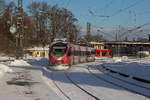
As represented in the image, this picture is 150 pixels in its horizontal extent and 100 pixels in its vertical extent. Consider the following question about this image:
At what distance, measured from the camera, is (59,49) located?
2512cm

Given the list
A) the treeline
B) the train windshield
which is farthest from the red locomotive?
the train windshield

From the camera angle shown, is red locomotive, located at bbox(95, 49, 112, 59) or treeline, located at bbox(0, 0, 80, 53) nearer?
treeline, located at bbox(0, 0, 80, 53)

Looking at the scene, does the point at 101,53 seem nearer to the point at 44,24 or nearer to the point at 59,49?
the point at 44,24

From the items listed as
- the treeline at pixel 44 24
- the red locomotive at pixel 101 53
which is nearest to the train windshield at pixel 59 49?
the treeline at pixel 44 24

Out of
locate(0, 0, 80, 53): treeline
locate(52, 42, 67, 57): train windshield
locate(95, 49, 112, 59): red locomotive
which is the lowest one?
locate(95, 49, 112, 59): red locomotive

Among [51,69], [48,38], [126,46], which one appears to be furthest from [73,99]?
[126,46]

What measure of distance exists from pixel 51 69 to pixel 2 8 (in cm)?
4494

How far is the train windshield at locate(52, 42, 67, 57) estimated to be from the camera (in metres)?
24.9

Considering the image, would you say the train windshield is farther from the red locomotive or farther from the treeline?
the red locomotive

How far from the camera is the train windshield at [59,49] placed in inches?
981

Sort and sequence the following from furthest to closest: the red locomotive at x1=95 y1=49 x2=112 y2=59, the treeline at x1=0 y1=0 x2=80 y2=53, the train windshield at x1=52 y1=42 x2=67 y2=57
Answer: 1. the red locomotive at x1=95 y1=49 x2=112 y2=59
2. the treeline at x1=0 y1=0 x2=80 y2=53
3. the train windshield at x1=52 y1=42 x2=67 y2=57

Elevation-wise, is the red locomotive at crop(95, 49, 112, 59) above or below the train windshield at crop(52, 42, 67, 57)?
below

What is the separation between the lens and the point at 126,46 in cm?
8662

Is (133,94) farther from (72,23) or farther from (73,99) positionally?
(72,23)
